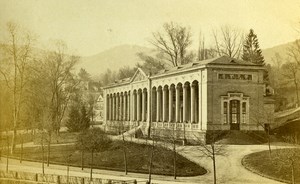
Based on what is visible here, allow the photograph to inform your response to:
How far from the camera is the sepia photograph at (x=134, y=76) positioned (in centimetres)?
618

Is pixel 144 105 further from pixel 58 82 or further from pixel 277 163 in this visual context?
pixel 277 163

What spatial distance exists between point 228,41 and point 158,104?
12.9ft

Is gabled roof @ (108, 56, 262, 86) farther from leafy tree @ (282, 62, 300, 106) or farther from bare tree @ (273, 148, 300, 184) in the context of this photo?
bare tree @ (273, 148, 300, 184)

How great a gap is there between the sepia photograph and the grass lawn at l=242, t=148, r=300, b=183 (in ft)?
0.07

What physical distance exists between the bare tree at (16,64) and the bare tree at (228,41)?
2688 millimetres

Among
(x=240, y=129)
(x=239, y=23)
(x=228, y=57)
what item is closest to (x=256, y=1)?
(x=239, y=23)

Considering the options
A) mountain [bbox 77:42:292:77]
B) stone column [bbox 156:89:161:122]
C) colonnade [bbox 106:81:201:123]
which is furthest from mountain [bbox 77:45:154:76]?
stone column [bbox 156:89:161:122]

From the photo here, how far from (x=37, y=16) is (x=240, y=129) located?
378 cm

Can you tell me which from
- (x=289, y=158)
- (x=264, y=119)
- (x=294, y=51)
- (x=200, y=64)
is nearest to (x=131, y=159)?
(x=264, y=119)

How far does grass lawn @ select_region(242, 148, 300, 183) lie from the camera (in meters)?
6.09

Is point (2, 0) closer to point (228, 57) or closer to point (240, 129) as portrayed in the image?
point (228, 57)

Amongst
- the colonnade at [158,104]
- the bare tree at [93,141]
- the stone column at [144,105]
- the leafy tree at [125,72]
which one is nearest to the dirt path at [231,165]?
the bare tree at [93,141]

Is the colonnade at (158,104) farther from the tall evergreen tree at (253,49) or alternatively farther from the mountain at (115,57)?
the tall evergreen tree at (253,49)

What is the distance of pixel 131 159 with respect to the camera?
7.38m
